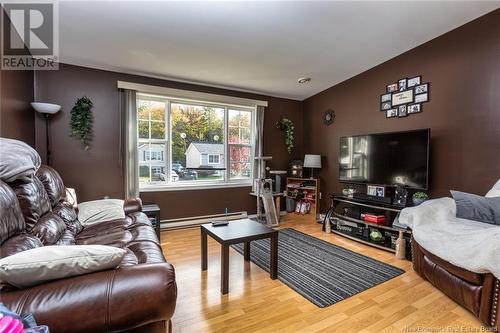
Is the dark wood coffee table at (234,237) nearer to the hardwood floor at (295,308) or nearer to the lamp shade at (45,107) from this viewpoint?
the hardwood floor at (295,308)

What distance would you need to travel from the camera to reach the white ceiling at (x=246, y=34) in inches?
88.8

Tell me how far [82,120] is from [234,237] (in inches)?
103

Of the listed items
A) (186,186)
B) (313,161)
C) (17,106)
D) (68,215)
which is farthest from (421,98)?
(17,106)

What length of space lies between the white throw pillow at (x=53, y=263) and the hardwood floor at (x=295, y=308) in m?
0.87

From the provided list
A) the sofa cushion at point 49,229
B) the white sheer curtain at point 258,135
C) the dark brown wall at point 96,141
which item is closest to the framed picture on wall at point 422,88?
the white sheer curtain at point 258,135

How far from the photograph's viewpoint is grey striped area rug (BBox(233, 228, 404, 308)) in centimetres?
205

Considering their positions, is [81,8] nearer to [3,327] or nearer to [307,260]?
[3,327]

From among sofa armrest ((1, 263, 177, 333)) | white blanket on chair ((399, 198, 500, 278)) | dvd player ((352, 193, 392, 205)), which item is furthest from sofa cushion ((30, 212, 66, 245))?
dvd player ((352, 193, 392, 205))

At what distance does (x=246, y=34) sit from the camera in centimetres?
265

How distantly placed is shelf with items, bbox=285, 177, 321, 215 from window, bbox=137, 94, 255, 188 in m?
0.84

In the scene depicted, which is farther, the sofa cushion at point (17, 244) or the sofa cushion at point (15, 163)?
the sofa cushion at point (15, 163)

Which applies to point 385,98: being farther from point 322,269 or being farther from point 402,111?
point 322,269

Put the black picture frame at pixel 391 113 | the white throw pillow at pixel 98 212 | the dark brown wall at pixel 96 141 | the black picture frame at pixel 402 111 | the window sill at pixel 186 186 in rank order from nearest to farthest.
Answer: the white throw pillow at pixel 98 212
the dark brown wall at pixel 96 141
the black picture frame at pixel 402 111
the black picture frame at pixel 391 113
the window sill at pixel 186 186

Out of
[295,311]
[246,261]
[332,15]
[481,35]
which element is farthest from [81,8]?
[481,35]
